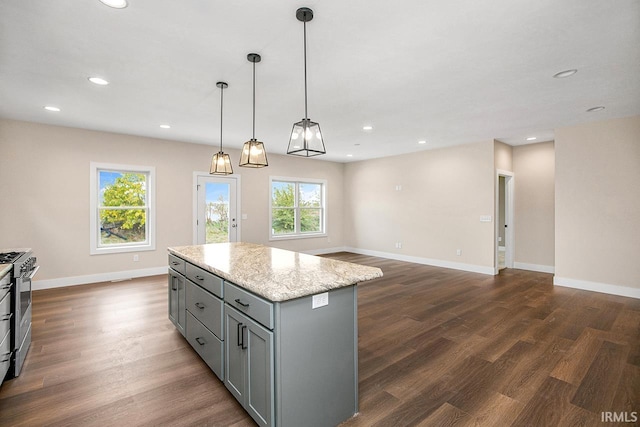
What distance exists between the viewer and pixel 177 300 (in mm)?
3086

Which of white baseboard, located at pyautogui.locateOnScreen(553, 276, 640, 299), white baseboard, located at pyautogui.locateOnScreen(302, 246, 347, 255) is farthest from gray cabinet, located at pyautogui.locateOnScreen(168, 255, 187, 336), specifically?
white baseboard, located at pyautogui.locateOnScreen(553, 276, 640, 299)

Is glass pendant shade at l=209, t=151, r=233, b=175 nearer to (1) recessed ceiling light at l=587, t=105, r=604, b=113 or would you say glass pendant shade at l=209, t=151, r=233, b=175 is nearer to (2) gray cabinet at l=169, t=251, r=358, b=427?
(2) gray cabinet at l=169, t=251, r=358, b=427

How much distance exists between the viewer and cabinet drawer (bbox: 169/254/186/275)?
9.54 ft

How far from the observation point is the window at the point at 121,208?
530cm

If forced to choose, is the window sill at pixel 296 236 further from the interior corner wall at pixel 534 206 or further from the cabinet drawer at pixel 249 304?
the cabinet drawer at pixel 249 304

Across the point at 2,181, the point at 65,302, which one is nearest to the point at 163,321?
the point at 65,302

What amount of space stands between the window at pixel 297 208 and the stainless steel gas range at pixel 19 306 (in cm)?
498

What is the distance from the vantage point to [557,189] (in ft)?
16.6

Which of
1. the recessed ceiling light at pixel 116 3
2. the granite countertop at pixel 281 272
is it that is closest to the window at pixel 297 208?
the granite countertop at pixel 281 272

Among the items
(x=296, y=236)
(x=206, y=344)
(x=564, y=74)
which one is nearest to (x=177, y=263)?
(x=206, y=344)

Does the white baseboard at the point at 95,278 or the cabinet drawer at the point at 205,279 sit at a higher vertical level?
the cabinet drawer at the point at 205,279

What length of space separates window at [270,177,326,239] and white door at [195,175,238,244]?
1060 mm

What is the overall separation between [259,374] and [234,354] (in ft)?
1.16

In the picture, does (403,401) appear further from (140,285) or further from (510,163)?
(510,163)
